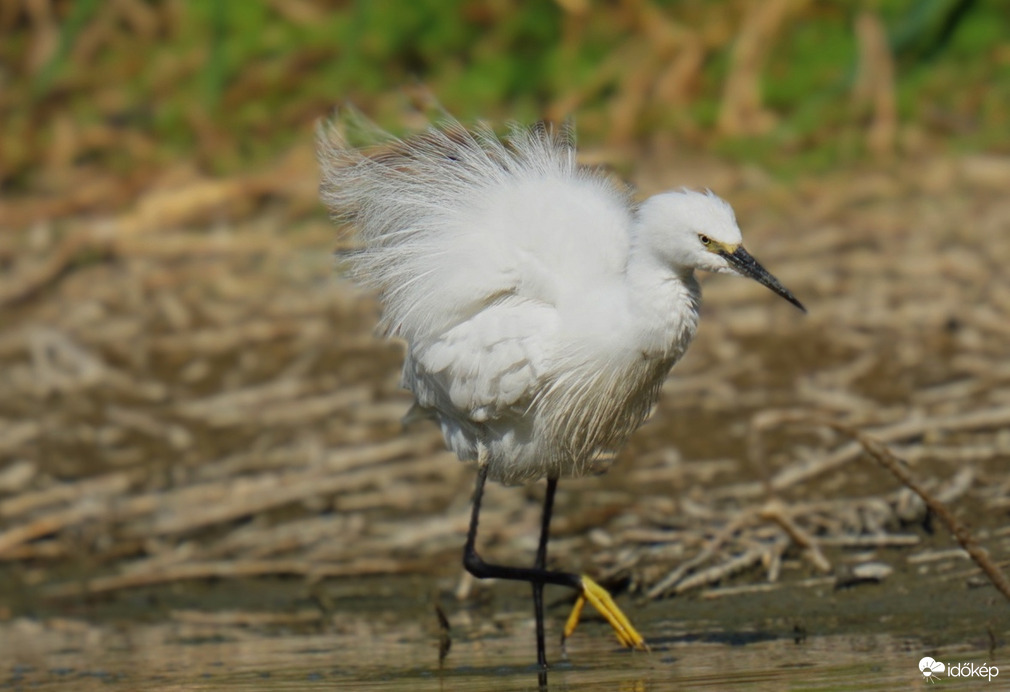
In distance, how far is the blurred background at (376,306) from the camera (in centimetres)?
611

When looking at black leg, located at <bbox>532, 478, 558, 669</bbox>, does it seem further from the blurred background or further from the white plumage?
the blurred background

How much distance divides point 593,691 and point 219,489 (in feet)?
9.46

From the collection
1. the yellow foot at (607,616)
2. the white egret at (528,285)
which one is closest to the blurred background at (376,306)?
the yellow foot at (607,616)

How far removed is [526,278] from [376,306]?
244 centimetres

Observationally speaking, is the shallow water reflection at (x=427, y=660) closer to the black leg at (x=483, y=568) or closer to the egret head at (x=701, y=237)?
the black leg at (x=483, y=568)

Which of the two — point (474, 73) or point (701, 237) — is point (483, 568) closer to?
point (701, 237)

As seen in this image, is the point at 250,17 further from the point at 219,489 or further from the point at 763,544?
the point at 763,544

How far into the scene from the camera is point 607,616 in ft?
16.0

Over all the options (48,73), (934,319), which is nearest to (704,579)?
(934,319)

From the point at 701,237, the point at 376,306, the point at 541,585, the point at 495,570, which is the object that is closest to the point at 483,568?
the point at 495,570

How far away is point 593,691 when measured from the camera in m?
4.28

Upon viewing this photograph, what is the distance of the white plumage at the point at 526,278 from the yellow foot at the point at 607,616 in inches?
15.0

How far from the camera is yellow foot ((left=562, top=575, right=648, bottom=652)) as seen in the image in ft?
15.8

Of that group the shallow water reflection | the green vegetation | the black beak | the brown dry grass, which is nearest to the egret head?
the black beak
